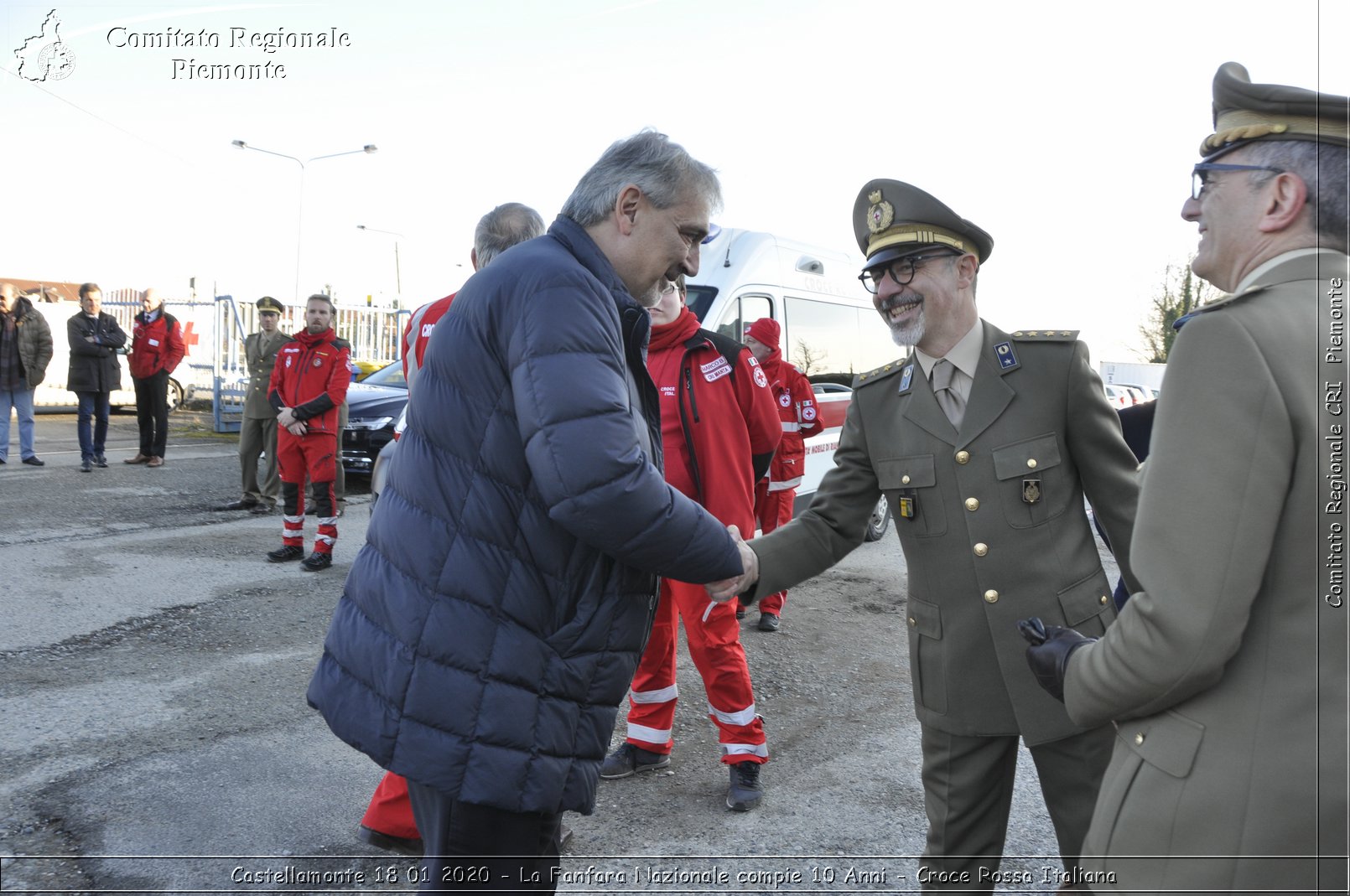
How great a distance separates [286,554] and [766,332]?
13.8 ft

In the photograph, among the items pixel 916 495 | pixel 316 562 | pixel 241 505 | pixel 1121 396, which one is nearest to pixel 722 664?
pixel 916 495

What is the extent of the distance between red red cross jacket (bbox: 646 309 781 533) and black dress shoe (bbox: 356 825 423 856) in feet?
5.68

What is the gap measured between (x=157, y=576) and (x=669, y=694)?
4.61 meters

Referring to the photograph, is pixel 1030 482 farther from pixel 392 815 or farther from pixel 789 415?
pixel 789 415

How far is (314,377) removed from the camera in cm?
756

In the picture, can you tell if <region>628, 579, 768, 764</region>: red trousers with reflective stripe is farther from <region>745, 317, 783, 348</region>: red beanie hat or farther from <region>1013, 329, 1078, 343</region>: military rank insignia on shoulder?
<region>745, 317, 783, 348</region>: red beanie hat

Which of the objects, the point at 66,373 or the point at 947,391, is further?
the point at 66,373

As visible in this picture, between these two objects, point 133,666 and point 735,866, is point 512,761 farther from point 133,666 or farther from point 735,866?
point 133,666

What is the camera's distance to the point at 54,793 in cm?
346

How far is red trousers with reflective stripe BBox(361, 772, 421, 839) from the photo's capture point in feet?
10.0

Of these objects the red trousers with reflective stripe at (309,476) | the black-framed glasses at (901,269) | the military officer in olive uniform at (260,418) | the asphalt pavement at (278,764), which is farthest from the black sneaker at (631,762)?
the military officer in olive uniform at (260,418)

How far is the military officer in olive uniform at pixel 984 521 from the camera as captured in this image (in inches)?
93.9

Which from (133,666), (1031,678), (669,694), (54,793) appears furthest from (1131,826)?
(133,666)

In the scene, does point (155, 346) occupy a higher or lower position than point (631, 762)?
higher
